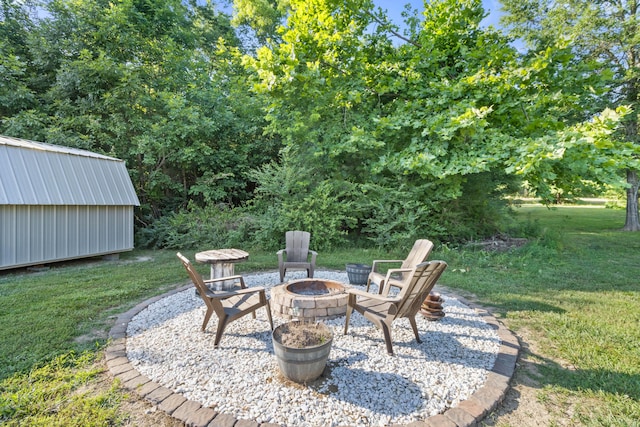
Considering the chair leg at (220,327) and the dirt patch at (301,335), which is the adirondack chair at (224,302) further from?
the dirt patch at (301,335)

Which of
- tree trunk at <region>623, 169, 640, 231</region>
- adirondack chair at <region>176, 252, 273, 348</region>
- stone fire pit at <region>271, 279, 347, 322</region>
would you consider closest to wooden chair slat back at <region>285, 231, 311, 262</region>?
stone fire pit at <region>271, 279, 347, 322</region>

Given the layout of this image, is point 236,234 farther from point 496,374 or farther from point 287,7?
point 287,7

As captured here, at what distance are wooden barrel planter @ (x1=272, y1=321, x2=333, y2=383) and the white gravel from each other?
11cm

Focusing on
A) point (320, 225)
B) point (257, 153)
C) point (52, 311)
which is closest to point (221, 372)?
point (52, 311)

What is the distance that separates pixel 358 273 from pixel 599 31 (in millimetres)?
11704

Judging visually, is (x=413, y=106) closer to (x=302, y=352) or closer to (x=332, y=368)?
(x=332, y=368)

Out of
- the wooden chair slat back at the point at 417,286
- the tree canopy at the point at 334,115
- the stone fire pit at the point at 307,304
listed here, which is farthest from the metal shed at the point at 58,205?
the wooden chair slat back at the point at 417,286

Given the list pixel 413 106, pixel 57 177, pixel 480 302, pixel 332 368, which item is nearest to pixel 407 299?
pixel 332 368

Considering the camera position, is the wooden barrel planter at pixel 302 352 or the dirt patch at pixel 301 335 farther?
the dirt patch at pixel 301 335

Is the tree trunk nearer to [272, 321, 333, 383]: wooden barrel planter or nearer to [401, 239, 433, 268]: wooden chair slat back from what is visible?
[401, 239, 433, 268]: wooden chair slat back

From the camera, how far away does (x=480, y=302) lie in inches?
163

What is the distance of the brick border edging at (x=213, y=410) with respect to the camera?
1836 millimetres

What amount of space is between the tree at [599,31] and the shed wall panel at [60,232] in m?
11.9

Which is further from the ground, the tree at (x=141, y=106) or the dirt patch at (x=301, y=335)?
the tree at (x=141, y=106)
